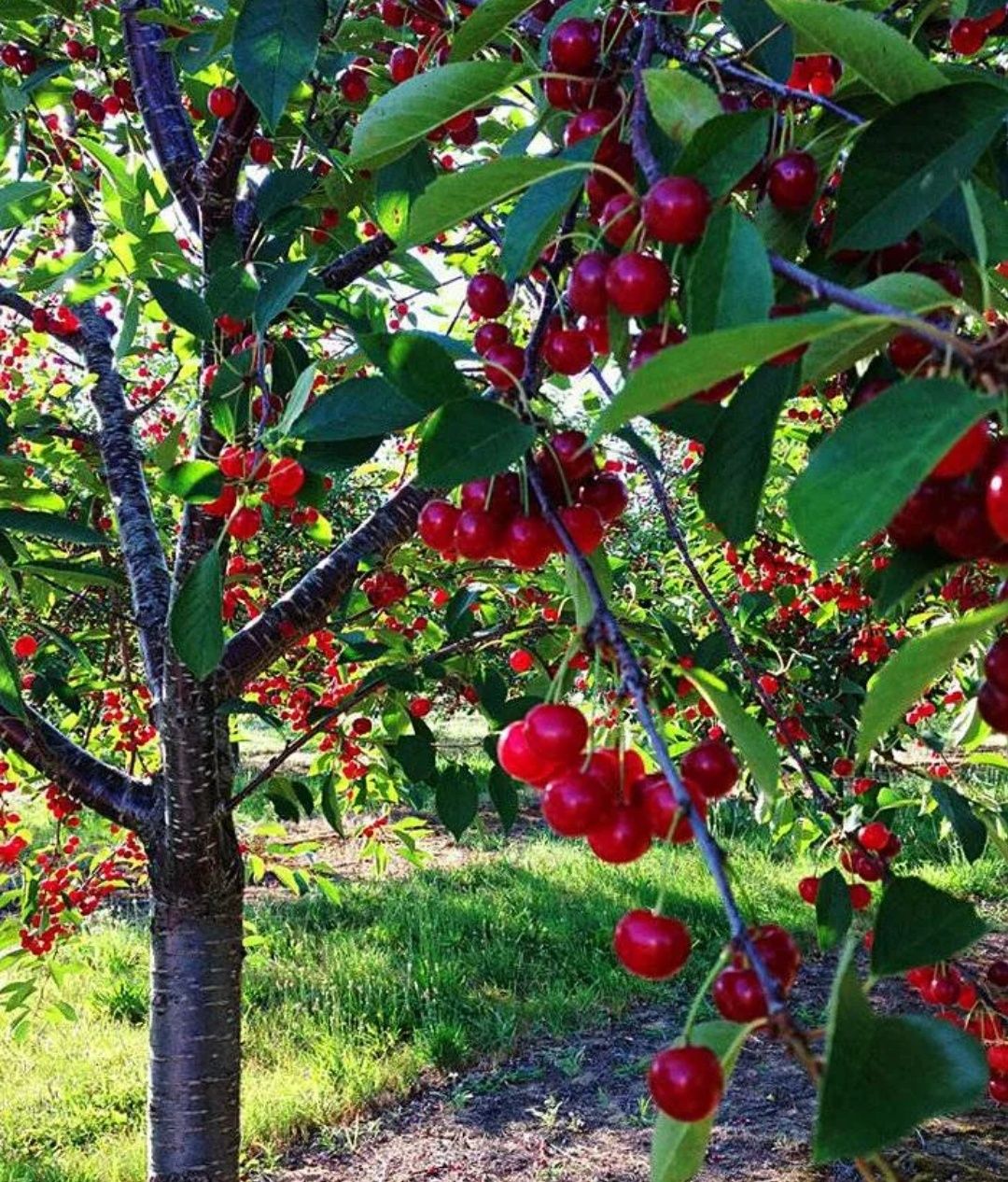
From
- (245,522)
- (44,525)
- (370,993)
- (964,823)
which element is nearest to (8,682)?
(44,525)

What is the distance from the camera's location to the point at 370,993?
16.5 ft

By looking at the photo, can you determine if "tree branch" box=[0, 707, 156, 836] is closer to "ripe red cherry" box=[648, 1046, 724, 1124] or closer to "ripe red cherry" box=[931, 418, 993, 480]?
"ripe red cherry" box=[648, 1046, 724, 1124]

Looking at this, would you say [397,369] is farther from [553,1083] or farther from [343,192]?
[553,1083]

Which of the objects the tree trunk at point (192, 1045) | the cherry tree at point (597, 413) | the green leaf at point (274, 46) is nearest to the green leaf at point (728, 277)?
the cherry tree at point (597, 413)

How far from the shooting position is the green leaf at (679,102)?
2.19ft

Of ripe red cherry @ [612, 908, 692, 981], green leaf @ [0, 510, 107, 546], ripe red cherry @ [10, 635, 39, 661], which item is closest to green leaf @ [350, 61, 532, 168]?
ripe red cherry @ [612, 908, 692, 981]

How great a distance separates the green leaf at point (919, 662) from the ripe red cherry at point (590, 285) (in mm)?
283

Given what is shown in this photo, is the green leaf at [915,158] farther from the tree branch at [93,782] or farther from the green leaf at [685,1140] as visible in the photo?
the tree branch at [93,782]

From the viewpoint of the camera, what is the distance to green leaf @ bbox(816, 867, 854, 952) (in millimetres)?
1147

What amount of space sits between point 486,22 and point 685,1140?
81 cm

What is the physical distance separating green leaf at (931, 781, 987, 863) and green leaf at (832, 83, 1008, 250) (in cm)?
127

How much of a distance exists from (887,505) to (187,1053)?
207 cm

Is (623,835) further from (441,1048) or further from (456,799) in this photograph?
(441,1048)

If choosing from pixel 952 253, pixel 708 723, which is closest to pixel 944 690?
pixel 708 723
